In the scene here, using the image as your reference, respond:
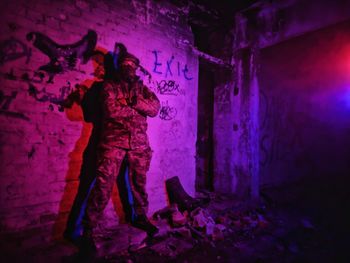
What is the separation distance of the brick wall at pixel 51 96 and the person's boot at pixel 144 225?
47 cm

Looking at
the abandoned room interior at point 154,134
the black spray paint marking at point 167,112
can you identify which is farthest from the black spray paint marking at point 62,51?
the black spray paint marking at point 167,112

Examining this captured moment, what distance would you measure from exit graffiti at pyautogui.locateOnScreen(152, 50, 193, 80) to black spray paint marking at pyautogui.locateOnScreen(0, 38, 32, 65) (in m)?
2.12

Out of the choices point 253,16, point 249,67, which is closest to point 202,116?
point 249,67

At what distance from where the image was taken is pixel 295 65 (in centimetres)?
737

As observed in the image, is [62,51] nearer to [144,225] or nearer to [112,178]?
[112,178]

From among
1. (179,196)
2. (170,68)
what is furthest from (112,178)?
(170,68)

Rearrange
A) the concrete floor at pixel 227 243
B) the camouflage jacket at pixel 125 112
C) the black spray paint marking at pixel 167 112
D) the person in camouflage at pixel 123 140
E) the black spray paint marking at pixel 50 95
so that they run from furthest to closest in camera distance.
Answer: the black spray paint marking at pixel 167 112, the camouflage jacket at pixel 125 112, the person in camouflage at pixel 123 140, the black spray paint marking at pixel 50 95, the concrete floor at pixel 227 243

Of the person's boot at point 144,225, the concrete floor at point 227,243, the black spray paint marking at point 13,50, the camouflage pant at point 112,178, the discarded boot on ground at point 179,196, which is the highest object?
the black spray paint marking at point 13,50

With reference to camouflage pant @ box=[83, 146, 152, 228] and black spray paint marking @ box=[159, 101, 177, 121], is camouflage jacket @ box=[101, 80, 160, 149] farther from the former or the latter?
black spray paint marking @ box=[159, 101, 177, 121]

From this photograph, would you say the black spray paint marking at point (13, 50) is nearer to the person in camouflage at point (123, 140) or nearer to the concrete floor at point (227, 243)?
the person in camouflage at point (123, 140)

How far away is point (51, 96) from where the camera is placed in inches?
130

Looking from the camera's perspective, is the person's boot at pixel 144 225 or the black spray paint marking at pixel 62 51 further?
the person's boot at pixel 144 225

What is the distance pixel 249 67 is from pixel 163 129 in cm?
272

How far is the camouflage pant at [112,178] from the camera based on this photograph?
3230 mm
